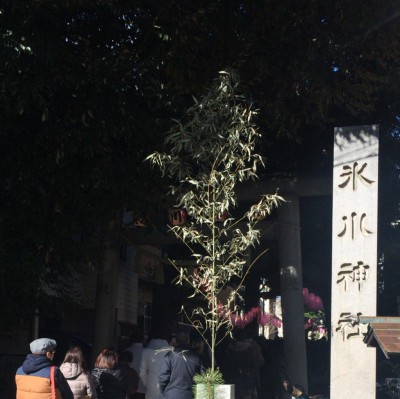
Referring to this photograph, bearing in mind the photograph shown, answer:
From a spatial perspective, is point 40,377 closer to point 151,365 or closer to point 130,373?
point 130,373

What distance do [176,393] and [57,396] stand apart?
2.19 meters

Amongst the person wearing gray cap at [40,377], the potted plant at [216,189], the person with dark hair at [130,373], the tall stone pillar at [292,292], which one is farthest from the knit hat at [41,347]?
the tall stone pillar at [292,292]

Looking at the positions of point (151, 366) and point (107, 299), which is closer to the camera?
point (151, 366)

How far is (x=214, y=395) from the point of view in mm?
8844

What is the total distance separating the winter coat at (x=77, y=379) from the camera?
941 cm

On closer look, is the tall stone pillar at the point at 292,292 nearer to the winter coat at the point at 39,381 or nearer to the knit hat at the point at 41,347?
the winter coat at the point at 39,381

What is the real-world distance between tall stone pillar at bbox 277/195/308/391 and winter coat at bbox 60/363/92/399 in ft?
22.3

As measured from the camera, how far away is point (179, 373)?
10.3m

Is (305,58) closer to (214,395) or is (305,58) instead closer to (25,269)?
(25,269)

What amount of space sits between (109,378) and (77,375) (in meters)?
0.92

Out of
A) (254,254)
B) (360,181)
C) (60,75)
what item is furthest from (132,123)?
(254,254)

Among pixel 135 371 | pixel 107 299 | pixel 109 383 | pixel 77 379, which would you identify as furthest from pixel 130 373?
pixel 107 299

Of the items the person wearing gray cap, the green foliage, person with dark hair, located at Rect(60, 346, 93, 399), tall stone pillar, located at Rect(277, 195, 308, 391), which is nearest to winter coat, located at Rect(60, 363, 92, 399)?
person with dark hair, located at Rect(60, 346, 93, 399)

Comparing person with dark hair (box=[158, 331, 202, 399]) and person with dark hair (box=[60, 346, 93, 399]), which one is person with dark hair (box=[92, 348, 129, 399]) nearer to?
person with dark hair (box=[158, 331, 202, 399])
